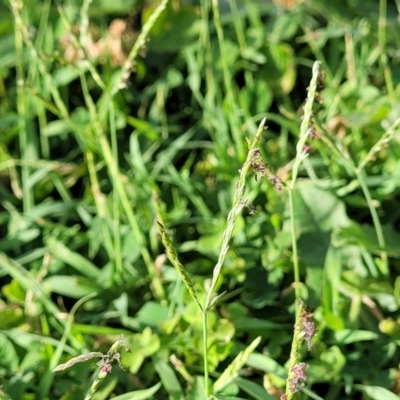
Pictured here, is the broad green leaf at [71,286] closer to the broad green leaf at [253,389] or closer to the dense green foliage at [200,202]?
the dense green foliage at [200,202]

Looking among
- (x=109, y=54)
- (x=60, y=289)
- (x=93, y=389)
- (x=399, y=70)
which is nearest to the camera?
(x=93, y=389)

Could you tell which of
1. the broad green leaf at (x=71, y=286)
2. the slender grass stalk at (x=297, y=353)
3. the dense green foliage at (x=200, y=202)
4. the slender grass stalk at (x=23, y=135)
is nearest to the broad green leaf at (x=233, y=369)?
the dense green foliage at (x=200, y=202)

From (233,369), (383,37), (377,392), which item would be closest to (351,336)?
(377,392)

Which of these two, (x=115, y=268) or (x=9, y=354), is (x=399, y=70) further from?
(x=9, y=354)

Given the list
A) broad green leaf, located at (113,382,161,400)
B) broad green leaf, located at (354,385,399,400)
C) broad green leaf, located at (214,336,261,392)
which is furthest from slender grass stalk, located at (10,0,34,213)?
broad green leaf, located at (354,385,399,400)

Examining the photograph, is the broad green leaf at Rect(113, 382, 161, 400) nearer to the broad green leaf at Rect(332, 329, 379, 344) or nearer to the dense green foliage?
the dense green foliage

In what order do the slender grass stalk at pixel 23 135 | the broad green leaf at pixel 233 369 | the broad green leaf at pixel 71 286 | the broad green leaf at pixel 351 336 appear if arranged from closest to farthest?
the broad green leaf at pixel 233 369
the broad green leaf at pixel 351 336
the broad green leaf at pixel 71 286
the slender grass stalk at pixel 23 135

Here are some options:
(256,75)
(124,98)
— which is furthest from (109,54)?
(256,75)

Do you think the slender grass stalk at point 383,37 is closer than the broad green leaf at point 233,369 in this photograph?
No
